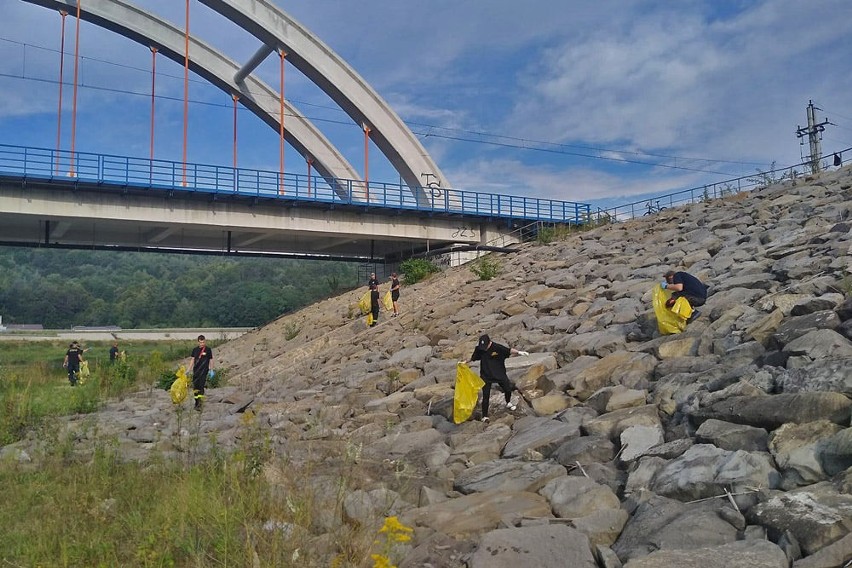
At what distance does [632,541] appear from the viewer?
4.40 metres

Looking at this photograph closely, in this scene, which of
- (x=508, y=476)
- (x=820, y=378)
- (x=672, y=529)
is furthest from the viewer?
(x=508, y=476)

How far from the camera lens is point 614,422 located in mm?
6566

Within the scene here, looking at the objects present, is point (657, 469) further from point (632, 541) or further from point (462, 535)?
point (462, 535)

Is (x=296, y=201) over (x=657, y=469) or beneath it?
over

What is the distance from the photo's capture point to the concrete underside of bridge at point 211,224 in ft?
73.4

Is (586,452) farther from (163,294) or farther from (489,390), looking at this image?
(163,294)

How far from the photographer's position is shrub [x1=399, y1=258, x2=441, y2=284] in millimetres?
25938

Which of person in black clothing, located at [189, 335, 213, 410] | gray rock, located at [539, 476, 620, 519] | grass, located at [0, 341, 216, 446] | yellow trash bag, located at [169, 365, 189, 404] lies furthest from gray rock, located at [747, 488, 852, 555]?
grass, located at [0, 341, 216, 446]

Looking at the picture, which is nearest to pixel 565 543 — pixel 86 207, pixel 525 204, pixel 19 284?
pixel 86 207

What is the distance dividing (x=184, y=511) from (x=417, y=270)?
71.0 feet

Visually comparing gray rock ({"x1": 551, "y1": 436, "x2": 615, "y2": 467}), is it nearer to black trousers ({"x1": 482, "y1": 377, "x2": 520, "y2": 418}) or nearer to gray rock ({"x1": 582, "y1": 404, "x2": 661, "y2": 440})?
gray rock ({"x1": 582, "y1": 404, "x2": 661, "y2": 440})

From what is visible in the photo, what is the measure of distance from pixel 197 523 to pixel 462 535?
6.20ft

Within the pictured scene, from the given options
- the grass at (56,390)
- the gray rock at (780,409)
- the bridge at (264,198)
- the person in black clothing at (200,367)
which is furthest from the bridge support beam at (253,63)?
the gray rock at (780,409)

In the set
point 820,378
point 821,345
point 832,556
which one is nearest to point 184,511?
point 832,556
